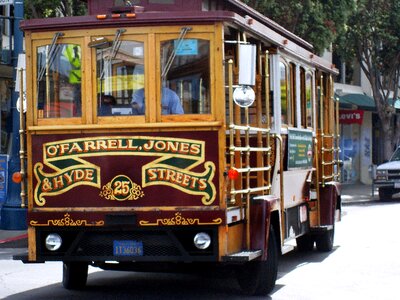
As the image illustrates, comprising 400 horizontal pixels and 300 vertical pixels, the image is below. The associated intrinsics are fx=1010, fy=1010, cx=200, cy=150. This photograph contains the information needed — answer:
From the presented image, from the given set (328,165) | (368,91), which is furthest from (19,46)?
(368,91)

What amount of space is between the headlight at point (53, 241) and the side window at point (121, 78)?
52.1 inches

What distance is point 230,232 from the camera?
10.2m

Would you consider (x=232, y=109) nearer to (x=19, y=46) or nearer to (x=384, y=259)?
(x=384, y=259)

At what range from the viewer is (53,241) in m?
10.3

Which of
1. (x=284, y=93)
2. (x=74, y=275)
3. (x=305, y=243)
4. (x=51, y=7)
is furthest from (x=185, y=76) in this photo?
(x=51, y=7)

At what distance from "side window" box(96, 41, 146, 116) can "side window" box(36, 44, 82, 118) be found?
240mm

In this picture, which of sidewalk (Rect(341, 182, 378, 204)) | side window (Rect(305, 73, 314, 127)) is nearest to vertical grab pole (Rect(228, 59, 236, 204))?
side window (Rect(305, 73, 314, 127))

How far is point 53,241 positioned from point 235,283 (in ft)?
9.60

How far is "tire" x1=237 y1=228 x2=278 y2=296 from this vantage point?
11.0 m

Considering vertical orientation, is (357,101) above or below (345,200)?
above

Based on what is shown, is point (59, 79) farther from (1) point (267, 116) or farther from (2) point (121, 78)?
(1) point (267, 116)

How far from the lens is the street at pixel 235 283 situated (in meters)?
11.4

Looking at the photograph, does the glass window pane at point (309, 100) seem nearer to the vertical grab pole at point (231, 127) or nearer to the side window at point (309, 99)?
the side window at point (309, 99)

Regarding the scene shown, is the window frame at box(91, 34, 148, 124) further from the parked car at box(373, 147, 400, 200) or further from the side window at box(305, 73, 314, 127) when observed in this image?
the parked car at box(373, 147, 400, 200)
